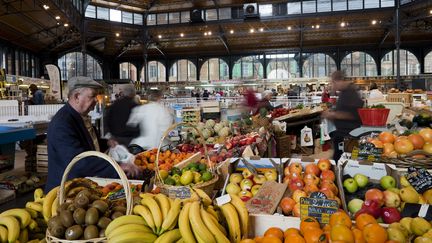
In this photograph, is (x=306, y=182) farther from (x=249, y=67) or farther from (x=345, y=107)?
(x=249, y=67)

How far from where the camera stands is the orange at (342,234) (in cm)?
135

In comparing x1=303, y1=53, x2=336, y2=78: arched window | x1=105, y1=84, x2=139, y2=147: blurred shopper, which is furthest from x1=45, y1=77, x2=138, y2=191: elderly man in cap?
x1=303, y1=53, x2=336, y2=78: arched window

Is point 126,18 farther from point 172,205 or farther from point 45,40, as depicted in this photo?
point 172,205

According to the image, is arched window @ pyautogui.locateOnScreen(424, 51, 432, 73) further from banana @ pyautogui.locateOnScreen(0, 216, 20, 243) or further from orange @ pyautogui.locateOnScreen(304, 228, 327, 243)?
banana @ pyautogui.locateOnScreen(0, 216, 20, 243)

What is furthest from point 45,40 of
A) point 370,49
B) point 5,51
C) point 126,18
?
point 370,49

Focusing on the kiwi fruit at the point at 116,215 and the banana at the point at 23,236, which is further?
the banana at the point at 23,236

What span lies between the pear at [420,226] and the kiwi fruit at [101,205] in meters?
1.28

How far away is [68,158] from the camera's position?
2408 mm

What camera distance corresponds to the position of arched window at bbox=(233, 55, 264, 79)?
999 inches

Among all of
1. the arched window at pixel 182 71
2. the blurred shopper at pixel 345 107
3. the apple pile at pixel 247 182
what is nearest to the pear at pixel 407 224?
the apple pile at pixel 247 182

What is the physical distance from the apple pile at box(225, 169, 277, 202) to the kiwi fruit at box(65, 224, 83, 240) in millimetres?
1100

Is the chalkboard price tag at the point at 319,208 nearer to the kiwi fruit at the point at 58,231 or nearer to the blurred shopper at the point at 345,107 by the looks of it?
the kiwi fruit at the point at 58,231

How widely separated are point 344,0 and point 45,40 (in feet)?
53.0

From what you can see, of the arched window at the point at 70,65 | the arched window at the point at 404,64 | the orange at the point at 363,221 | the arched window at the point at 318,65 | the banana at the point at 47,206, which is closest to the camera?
the orange at the point at 363,221
